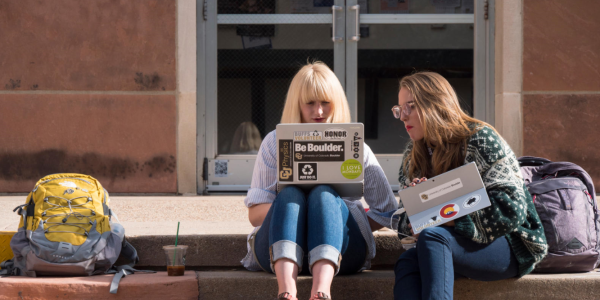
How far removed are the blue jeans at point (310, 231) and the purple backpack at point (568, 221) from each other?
2.53 feet

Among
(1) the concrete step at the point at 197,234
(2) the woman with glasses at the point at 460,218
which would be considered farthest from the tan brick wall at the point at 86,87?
(2) the woman with glasses at the point at 460,218

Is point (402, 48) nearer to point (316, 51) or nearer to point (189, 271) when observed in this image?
point (316, 51)

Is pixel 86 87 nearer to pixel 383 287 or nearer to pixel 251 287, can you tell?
pixel 251 287

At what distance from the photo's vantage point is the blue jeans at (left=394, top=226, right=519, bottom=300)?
84.1 inches

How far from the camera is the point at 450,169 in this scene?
238 centimetres

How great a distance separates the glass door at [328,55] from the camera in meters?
4.93

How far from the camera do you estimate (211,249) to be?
115 inches

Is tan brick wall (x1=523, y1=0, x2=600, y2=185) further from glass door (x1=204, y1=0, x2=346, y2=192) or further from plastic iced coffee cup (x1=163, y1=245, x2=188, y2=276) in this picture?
plastic iced coffee cup (x1=163, y1=245, x2=188, y2=276)

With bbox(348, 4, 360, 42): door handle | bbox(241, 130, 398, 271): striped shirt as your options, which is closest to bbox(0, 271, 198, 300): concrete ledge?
bbox(241, 130, 398, 271): striped shirt

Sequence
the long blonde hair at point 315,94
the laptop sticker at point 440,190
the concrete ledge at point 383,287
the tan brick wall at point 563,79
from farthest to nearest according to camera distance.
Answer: the tan brick wall at point 563,79
the long blonde hair at point 315,94
the concrete ledge at point 383,287
the laptop sticker at point 440,190

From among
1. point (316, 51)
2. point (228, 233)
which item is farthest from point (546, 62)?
point (228, 233)

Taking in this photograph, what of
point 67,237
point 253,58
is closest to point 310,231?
point 67,237

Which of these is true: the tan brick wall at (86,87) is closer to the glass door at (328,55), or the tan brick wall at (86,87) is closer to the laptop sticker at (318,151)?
the glass door at (328,55)

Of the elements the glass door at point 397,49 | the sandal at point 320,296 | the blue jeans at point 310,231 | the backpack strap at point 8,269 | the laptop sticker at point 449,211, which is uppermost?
the glass door at point 397,49
